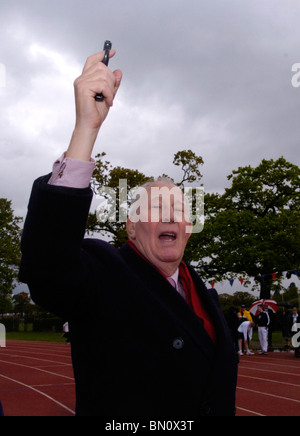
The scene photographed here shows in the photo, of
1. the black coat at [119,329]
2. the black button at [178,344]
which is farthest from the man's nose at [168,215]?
the black button at [178,344]

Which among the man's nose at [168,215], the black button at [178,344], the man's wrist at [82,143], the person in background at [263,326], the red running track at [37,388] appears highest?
the man's wrist at [82,143]

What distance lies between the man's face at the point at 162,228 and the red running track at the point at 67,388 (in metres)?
5.24

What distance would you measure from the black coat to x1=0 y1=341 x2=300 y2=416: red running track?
531cm

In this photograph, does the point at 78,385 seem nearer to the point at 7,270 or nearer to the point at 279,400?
the point at 279,400

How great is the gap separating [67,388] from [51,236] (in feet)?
27.3

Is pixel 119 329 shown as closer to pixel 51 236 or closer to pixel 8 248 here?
pixel 51 236

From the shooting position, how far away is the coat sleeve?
4.44ft

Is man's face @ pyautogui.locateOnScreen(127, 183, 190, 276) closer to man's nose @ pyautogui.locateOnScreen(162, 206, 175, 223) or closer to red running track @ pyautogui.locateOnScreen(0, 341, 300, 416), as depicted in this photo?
man's nose @ pyautogui.locateOnScreen(162, 206, 175, 223)

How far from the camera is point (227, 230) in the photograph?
90.4ft

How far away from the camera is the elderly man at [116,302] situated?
1378 mm

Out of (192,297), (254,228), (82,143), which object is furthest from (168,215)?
(254,228)

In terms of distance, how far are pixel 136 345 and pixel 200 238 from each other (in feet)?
87.0

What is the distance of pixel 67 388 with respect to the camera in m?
8.92

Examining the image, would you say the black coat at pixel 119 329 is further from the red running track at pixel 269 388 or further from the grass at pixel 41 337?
the grass at pixel 41 337
